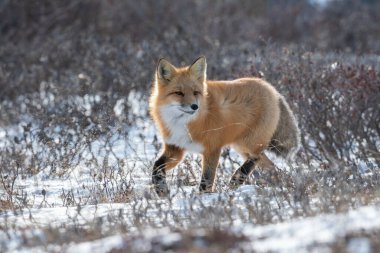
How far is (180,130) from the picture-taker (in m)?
6.45

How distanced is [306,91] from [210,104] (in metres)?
1.98

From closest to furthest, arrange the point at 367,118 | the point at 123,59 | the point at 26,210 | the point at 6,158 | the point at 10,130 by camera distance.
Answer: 1. the point at 26,210
2. the point at 6,158
3. the point at 367,118
4. the point at 10,130
5. the point at 123,59

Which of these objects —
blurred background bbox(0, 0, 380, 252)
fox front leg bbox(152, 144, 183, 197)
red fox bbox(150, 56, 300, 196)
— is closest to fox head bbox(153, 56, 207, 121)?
red fox bbox(150, 56, 300, 196)

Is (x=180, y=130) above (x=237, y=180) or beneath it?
above

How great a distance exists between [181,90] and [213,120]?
1.28ft

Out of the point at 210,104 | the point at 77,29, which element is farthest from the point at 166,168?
the point at 77,29

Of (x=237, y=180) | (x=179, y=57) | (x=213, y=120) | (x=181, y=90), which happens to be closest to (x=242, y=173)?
(x=237, y=180)

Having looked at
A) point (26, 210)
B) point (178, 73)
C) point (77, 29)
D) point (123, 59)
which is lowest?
point (26, 210)

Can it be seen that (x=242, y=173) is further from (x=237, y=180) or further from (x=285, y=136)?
(x=285, y=136)

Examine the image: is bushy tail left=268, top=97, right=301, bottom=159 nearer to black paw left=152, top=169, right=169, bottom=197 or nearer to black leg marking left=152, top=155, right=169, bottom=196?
black leg marking left=152, top=155, right=169, bottom=196

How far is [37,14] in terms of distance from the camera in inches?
559

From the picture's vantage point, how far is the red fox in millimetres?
6449

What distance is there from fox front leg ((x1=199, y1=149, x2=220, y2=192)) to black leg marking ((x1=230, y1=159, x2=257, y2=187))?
19 centimetres

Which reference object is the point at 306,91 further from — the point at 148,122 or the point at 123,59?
the point at 123,59
